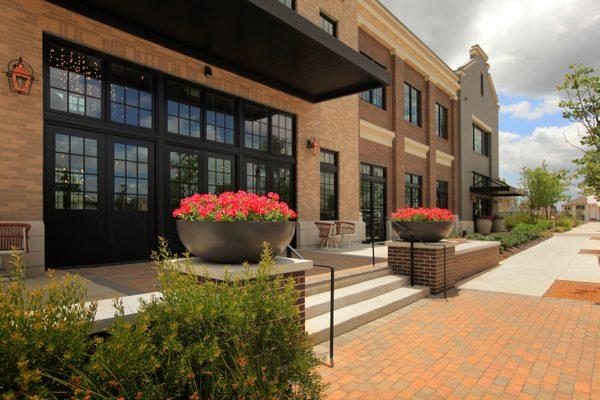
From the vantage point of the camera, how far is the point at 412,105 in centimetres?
1825

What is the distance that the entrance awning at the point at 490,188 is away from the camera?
76.8ft

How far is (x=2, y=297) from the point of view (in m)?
1.76

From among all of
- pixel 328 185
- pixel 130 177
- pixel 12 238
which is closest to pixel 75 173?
pixel 130 177

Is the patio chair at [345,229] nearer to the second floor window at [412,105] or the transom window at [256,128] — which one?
the transom window at [256,128]

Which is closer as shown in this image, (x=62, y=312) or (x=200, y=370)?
(x=62, y=312)

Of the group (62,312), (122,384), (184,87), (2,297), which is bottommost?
(122,384)

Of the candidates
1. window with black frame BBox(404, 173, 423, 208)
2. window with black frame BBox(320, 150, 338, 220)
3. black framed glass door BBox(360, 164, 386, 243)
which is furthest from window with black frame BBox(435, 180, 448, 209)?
window with black frame BBox(320, 150, 338, 220)

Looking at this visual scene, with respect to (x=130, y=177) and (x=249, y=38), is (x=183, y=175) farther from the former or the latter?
(x=249, y=38)

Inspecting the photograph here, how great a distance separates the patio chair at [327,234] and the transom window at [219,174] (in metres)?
Result: 3.10

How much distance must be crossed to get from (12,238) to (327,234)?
7415 mm

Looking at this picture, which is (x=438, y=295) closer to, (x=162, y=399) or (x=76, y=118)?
(x=162, y=399)

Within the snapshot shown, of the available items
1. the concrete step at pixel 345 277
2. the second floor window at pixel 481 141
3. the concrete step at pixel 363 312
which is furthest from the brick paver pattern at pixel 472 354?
the second floor window at pixel 481 141

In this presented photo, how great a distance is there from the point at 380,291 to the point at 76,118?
6.36m

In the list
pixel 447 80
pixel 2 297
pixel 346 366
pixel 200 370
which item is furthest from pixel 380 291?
pixel 447 80
